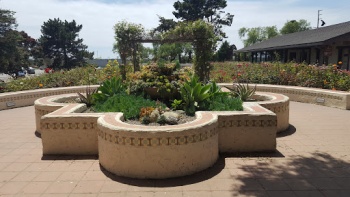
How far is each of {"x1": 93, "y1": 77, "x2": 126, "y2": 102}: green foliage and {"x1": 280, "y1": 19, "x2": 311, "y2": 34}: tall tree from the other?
5412 centimetres

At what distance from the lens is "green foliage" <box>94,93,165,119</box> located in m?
5.51

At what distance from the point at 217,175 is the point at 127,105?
2.58 meters

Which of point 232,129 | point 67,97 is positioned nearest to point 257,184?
point 232,129

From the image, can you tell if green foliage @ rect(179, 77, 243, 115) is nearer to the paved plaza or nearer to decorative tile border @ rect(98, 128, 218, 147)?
the paved plaza

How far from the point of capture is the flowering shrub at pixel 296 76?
10.8m

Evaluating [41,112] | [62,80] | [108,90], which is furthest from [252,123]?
[62,80]

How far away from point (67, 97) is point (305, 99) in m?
8.55

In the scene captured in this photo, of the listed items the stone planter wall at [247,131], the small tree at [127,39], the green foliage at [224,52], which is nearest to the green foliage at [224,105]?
the stone planter wall at [247,131]

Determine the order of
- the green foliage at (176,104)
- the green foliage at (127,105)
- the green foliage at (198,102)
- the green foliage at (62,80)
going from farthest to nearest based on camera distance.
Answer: the green foliage at (62,80)
the green foliage at (176,104)
the green foliage at (198,102)
the green foliage at (127,105)

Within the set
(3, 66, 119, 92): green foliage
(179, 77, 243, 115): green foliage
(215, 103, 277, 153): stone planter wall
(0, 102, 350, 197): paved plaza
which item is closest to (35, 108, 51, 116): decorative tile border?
(0, 102, 350, 197): paved plaza

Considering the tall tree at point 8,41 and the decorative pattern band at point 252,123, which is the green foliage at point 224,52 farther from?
the decorative pattern band at point 252,123

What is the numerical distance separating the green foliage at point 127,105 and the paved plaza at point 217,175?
1148mm

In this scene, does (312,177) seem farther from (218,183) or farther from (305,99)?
(305,99)

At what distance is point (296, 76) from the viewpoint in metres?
12.2
